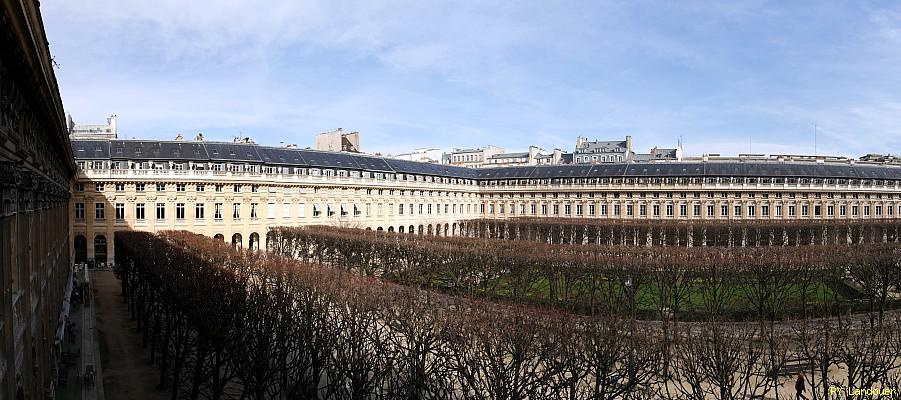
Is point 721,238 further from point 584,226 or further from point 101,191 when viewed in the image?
point 101,191

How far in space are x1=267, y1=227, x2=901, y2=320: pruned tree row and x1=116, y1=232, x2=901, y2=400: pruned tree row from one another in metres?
3.80

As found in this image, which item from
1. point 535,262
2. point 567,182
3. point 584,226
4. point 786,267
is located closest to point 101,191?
point 535,262

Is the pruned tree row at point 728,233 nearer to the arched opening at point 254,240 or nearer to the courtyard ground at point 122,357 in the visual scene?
the arched opening at point 254,240

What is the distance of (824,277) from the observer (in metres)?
28.2

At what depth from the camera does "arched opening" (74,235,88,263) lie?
163ft

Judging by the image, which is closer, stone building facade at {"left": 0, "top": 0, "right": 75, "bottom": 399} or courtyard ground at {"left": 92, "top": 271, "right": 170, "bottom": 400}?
stone building facade at {"left": 0, "top": 0, "right": 75, "bottom": 399}

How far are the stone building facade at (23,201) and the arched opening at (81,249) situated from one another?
3674cm

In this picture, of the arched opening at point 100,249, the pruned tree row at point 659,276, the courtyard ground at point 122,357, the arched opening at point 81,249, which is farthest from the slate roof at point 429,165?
the pruned tree row at point 659,276

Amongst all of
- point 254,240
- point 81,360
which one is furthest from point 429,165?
point 81,360

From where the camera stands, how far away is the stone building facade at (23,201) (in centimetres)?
973

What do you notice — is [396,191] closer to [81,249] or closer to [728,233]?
[81,249]

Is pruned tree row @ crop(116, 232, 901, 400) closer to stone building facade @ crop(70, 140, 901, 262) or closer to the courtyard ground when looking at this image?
the courtyard ground

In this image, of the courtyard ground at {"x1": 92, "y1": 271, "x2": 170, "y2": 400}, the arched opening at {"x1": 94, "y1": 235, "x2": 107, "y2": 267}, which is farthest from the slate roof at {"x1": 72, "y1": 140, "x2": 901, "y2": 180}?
the courtyard ground at {"x1": 92, "y1": 271, "x2": 170, "y2": 400}

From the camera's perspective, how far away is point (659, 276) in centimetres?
2780
